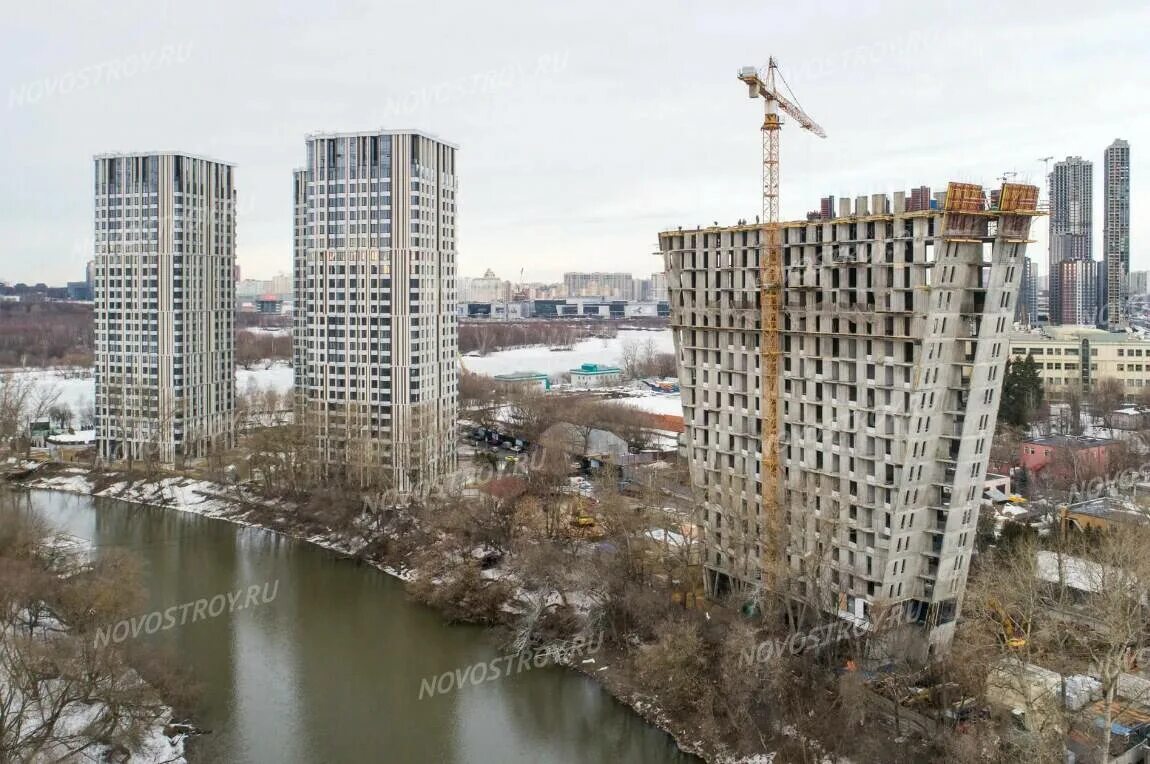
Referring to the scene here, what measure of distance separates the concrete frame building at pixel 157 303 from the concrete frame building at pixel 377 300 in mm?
6676

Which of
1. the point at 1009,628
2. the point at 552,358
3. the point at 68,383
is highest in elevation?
the point at 552,358

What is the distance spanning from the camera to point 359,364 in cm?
2797

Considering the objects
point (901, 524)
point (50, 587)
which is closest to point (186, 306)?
point (50, 587)

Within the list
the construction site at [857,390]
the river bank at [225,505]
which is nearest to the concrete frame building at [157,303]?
the river bank at [225,505]

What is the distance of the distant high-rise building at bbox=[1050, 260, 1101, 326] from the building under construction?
59512 millimetres

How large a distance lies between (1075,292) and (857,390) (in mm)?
62038

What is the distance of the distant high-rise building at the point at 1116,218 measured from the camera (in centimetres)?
7150

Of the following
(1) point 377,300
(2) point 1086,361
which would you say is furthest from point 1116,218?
(1) point 377,300

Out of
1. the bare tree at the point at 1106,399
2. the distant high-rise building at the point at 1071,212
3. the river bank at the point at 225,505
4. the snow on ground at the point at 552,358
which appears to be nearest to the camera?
the river bank at the point at 225,505

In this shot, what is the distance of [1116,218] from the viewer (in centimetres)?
7312

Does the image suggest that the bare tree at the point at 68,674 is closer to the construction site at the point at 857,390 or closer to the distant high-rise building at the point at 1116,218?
the construction site at the point at 857,390

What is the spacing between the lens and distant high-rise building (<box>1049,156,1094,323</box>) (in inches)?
2911

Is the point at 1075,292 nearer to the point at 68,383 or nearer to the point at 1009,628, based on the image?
the point at 1009,628

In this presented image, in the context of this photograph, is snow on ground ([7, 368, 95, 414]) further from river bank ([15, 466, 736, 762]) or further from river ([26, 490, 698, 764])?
river ([26, 490, 698, 764])
